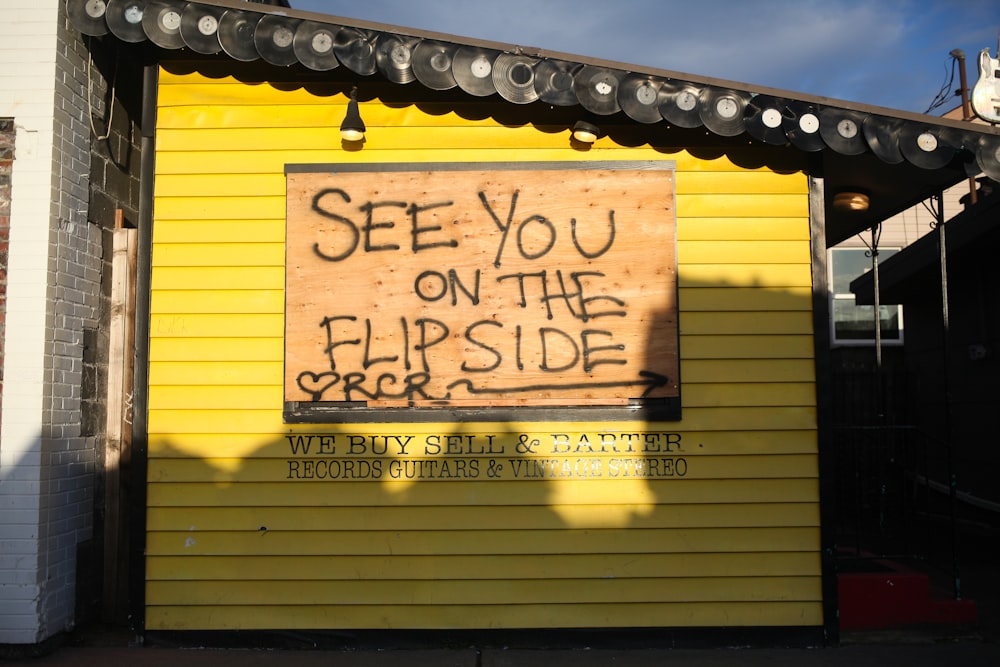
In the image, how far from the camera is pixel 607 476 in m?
5.33

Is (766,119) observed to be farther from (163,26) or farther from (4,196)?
(4,196)

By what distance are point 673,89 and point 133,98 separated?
422cm

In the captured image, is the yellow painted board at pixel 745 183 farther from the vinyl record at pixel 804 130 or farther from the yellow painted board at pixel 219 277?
the yellow painted board at pixel 219 277

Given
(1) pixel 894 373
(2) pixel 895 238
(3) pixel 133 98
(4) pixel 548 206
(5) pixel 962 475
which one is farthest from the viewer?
(2) pixel 895 238

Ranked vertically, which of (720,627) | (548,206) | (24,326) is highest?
(548,206)

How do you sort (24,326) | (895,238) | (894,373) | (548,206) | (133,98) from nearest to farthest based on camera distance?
(24,326)
(548,206)
(133,98)
(894,373)
(895,238)

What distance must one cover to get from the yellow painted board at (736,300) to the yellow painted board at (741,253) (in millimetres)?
183

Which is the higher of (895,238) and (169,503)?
(895,238)

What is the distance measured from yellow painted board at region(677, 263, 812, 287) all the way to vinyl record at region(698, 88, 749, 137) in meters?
0.89

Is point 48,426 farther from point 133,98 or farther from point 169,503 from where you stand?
point 133,98

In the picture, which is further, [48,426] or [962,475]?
[962,475]

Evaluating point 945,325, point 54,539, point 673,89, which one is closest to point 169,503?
point 54,539

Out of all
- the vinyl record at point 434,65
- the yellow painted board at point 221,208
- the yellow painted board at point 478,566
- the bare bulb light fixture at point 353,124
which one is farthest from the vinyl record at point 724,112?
the yellow painted board at point 221,208

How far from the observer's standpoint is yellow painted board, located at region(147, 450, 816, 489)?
534 centimetres
